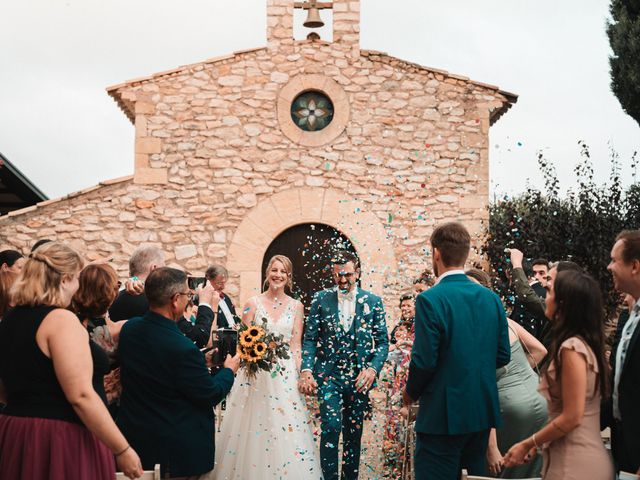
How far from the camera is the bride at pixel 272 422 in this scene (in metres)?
6.25

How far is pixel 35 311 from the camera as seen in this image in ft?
11.6

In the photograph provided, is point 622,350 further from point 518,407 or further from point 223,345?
point 223,345

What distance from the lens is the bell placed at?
12.6 metres

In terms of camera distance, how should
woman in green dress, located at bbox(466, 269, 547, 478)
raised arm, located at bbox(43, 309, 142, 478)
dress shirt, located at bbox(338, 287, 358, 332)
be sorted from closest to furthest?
raised arm, located at bbox(43, 309, 142, 478)
woman in green dress, located at bbox(466, 269, 547, 478)
dress shirt, located at bbox(338, 287, 358, 332)

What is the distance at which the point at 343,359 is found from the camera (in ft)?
21.0

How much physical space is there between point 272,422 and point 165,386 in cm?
230

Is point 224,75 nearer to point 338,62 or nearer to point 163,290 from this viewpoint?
point 338,62

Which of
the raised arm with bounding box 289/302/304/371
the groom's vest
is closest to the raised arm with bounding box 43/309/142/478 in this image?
the groom's vest

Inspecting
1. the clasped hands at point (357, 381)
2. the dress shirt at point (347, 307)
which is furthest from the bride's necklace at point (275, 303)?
the clasped hands at point (357, 381)

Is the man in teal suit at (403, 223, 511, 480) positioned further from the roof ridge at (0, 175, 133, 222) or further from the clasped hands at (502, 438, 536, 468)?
the roof ridge at (0, 175, 133, 222)

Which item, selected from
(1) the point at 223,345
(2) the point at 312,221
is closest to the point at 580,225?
(2) the point at 312,221

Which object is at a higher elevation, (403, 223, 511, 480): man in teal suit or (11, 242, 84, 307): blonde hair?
(11, 242, 84, 307): blonde hair

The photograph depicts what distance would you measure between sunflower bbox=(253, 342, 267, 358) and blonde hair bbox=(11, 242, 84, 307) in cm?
245

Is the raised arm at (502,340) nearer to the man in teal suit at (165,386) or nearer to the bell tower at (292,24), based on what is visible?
the man in teal suit at (165,386)
